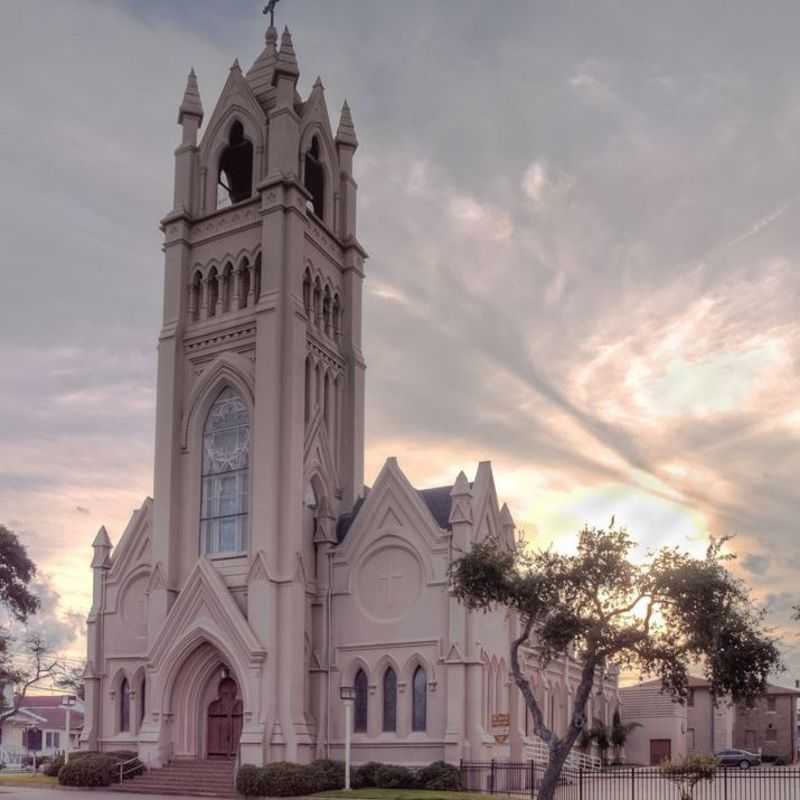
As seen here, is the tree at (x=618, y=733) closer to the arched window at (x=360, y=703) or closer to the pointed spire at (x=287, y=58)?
the arched window at (x=360, y=703)

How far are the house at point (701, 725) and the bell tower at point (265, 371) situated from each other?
26568 millimetres

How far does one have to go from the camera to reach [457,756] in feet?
133

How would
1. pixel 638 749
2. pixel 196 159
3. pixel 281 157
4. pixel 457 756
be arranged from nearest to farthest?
pixel 457 756 → pixel 281 157 → pixel 196 159 → pixel 638 749

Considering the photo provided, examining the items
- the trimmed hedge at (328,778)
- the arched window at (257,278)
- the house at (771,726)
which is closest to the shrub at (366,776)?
the trimmed hedge at (328,778)

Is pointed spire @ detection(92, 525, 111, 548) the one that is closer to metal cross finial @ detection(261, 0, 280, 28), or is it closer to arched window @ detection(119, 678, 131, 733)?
arched window @ detection(119, 678, 131, 733)

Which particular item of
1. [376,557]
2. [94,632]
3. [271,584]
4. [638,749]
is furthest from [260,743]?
[638,749]

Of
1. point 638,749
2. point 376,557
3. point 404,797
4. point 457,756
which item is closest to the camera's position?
point 404,797

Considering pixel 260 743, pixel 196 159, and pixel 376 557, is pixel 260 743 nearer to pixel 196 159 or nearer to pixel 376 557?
pixel 376 557

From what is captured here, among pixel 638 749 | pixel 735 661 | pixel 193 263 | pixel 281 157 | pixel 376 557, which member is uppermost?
pixel 281 157

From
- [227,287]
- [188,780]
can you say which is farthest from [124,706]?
[227,287]

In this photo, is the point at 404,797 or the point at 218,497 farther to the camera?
the point at 218,497

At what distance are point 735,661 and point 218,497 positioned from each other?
→ 2423cm

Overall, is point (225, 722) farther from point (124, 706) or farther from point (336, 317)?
point (336, 317)

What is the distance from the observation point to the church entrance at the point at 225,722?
44000 mm
